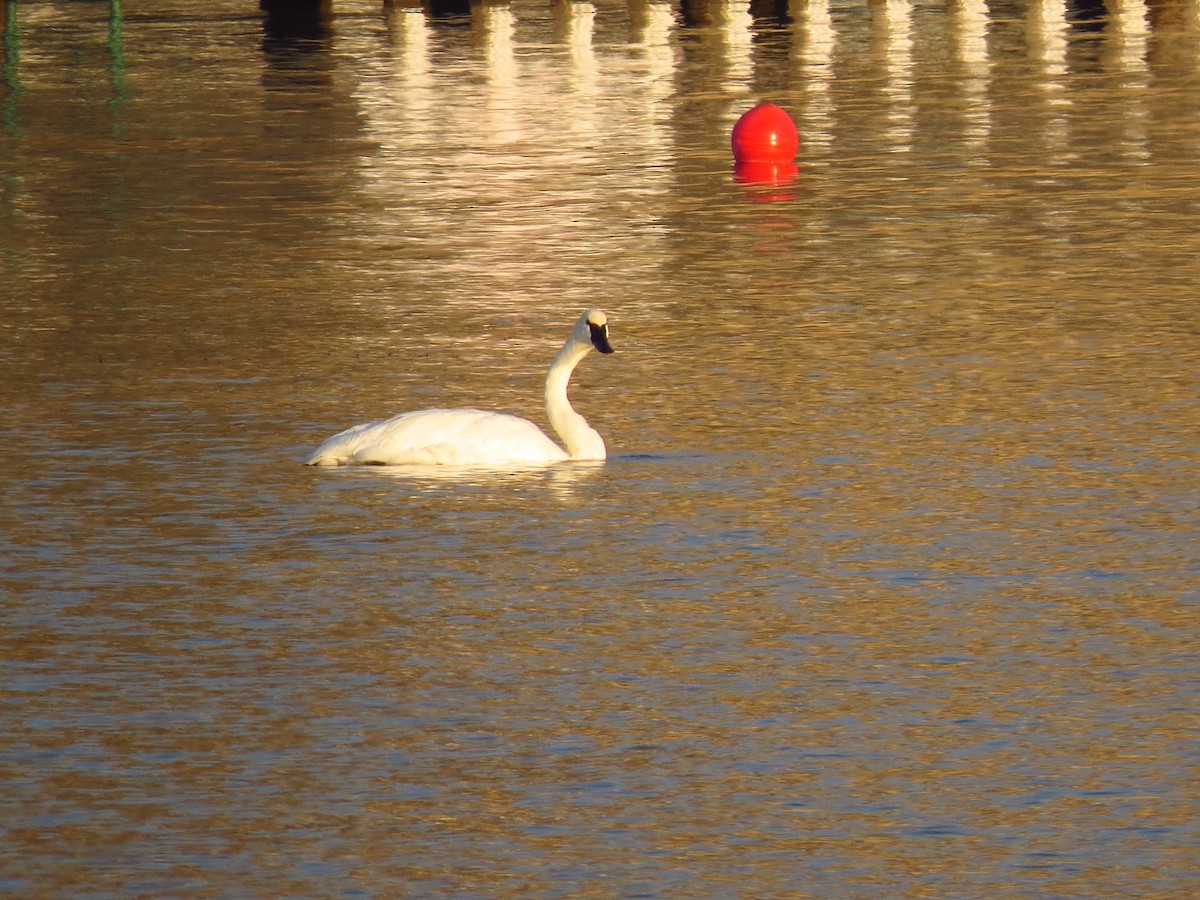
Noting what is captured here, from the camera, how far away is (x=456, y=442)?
41.7 feet

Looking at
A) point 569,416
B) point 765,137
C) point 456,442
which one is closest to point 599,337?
point 569,416

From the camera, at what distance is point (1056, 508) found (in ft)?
38.3

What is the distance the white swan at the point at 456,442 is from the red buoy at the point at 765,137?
10961 millimetres

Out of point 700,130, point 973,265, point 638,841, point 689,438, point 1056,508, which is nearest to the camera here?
point 638,841

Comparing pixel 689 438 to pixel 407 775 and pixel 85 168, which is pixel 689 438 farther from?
pixel 85 168

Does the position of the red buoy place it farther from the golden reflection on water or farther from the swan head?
the swan head

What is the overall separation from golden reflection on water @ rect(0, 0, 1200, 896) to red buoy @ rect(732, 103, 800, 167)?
0.61m

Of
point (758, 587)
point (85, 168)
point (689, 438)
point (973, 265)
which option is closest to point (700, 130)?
point (85, 168)

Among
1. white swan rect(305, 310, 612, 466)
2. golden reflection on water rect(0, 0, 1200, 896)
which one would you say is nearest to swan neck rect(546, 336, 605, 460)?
white swan rect(305, 310, 612, 466)

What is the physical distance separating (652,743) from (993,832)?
128cm

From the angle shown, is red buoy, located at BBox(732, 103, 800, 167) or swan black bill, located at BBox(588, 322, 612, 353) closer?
swan black bill, located at BBox(588, 322, 612, 353)

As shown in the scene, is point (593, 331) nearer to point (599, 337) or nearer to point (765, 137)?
point (599, 337)

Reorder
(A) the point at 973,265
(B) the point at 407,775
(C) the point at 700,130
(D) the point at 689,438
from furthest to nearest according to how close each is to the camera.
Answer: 1. (C) the point at 700,130
2. (A) the point at 973,265
3. (D) the point at 689,438
4. (B) the point at 407,775

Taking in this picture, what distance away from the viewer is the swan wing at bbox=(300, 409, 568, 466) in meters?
12.7
